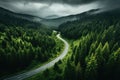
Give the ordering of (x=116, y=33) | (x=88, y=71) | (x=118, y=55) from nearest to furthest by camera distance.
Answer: (x=88, y=71) < (x=118, y=55) < (x=116, y=33)

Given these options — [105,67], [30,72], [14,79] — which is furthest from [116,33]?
[14,79]

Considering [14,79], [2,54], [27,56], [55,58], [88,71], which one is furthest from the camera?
[55,58]

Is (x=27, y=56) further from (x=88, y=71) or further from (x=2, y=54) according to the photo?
(x=88, y=71)

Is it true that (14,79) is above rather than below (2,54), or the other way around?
below

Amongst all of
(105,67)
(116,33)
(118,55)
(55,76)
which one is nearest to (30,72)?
(55,76)

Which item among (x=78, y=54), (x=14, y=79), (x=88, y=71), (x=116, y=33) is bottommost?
(x=14, y=79)

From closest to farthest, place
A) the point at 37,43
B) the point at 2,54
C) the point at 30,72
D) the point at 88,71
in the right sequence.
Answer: the point at 88,71 → the point at 2,54 → the point at 30,72 → the point at 37,43

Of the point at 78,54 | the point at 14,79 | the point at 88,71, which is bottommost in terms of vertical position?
the point at 14,79

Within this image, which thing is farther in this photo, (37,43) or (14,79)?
(37,43)

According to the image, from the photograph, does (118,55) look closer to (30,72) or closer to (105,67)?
(105,67)
